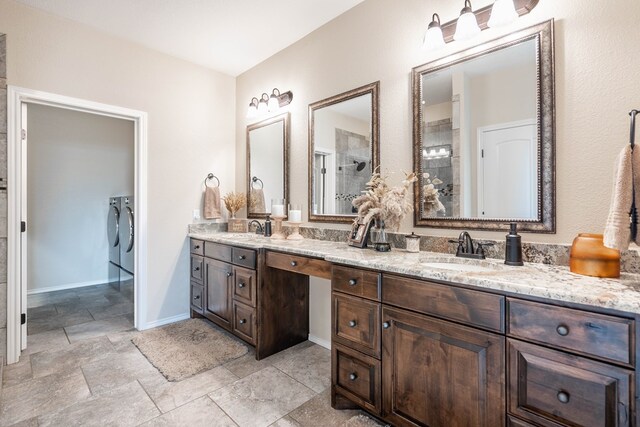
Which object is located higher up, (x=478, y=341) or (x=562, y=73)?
(x=562, y=73)

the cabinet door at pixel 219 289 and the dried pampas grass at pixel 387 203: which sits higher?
the dried pampas grass at pixel 387 203

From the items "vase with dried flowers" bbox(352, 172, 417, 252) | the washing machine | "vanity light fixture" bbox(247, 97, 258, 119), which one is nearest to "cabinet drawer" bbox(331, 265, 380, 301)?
"vase with dried flowers" bbox(352, 172, 417, 252)

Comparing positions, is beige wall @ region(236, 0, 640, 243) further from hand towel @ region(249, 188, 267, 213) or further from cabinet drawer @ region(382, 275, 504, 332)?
hand towel @ region(249, 188, 267, 213)

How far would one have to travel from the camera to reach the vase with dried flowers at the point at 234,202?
3.47 m

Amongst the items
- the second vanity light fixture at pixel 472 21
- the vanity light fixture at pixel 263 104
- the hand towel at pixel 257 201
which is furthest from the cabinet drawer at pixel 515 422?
the vanity light fixture at pixel 263 104

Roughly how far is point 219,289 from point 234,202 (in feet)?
3.41

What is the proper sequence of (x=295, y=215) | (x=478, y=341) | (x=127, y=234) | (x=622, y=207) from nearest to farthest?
(x=622, y=207), (x=478, y=341), (x=295, y=215), (x=127, y=234)

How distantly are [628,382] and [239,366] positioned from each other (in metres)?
2.12

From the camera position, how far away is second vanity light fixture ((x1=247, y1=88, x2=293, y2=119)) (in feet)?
9.91

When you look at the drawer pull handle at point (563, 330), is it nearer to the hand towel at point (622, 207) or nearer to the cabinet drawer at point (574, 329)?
the cabinet drawer at point (574, 329)

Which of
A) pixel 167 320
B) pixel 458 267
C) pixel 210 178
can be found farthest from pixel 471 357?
pixel 210 178

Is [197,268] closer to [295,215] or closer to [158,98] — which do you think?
[295,215]

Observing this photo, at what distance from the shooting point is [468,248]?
1.76 meters

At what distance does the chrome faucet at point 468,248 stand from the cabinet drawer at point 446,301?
0.51 m
